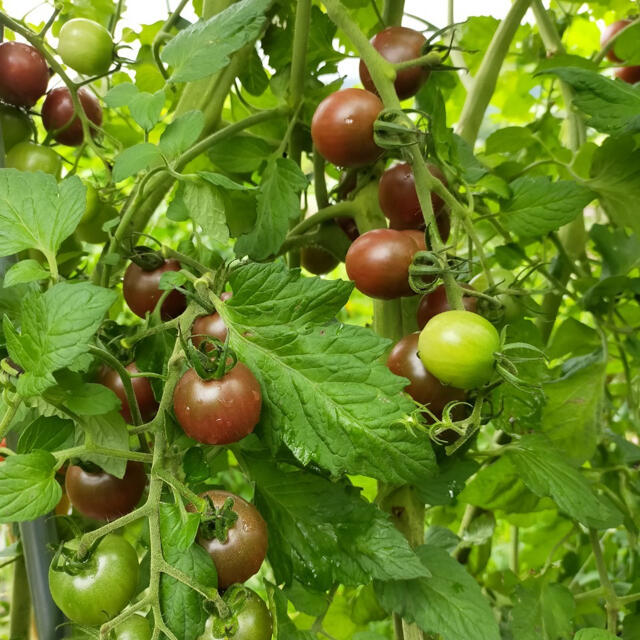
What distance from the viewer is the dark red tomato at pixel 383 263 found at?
1.65ft

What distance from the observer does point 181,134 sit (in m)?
0.53

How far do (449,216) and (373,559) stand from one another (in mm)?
261

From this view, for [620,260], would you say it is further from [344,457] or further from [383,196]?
[344,457]

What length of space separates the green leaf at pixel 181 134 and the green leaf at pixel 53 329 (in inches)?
5.8

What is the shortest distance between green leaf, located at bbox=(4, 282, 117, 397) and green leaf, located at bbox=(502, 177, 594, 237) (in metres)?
0.38

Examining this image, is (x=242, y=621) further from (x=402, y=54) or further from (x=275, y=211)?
(x=402, y=54)

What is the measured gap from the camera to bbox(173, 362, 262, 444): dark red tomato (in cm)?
41

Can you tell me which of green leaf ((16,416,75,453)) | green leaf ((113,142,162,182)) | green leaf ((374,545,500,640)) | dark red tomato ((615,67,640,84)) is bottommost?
green leaf ((374,545,500,640))

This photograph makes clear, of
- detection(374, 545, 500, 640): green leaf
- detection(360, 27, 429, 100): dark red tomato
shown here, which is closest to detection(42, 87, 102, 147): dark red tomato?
detection(360, 27, 429, 100): dark red tomato

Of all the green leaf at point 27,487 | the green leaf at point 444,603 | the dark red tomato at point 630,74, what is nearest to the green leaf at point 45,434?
the green leaf at point 27,487

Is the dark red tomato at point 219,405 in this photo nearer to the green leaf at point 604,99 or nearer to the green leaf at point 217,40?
the green leaf at point 217,40

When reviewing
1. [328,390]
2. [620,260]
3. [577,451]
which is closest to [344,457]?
[328,390]

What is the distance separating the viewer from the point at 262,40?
2.39 feet

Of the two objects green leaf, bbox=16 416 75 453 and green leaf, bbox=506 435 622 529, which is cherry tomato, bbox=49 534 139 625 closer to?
green leaf, bbox=16 416 75 453
